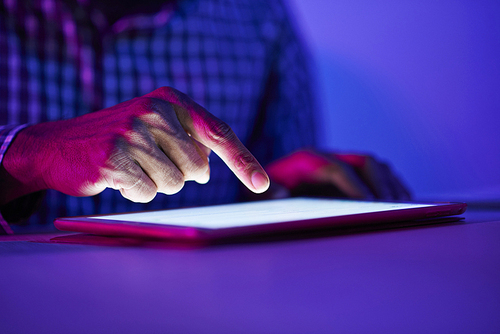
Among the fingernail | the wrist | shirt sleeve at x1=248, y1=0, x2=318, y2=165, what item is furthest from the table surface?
shirt sleeve at x1=248, y1=0, x2=318, y2=165

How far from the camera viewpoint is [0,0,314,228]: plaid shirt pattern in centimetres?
101

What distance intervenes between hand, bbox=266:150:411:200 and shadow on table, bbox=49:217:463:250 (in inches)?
13.8

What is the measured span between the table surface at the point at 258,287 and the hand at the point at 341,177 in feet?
1.46

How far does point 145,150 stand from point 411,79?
5.63 ft

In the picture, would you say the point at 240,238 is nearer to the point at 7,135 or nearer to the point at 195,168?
the point at 195,168

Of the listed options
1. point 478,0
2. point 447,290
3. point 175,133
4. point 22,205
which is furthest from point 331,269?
point 478,0

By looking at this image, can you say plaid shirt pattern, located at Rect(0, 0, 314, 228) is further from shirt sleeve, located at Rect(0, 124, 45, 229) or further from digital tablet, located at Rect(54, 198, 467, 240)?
digital tablet, located at Rect(54, 198, 467, 240)

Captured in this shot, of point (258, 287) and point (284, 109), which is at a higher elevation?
point (284, 109)

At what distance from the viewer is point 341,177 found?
0.75 m

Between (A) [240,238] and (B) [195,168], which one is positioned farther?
(B) [195,168]

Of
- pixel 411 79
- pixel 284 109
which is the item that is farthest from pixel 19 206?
pixel 411 79

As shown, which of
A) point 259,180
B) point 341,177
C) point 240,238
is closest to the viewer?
point 240,238

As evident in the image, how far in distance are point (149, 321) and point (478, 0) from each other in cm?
224

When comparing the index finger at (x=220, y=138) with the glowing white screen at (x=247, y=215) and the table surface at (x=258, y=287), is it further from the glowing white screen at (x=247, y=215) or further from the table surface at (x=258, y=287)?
the table surface at (x=258, y=287)
